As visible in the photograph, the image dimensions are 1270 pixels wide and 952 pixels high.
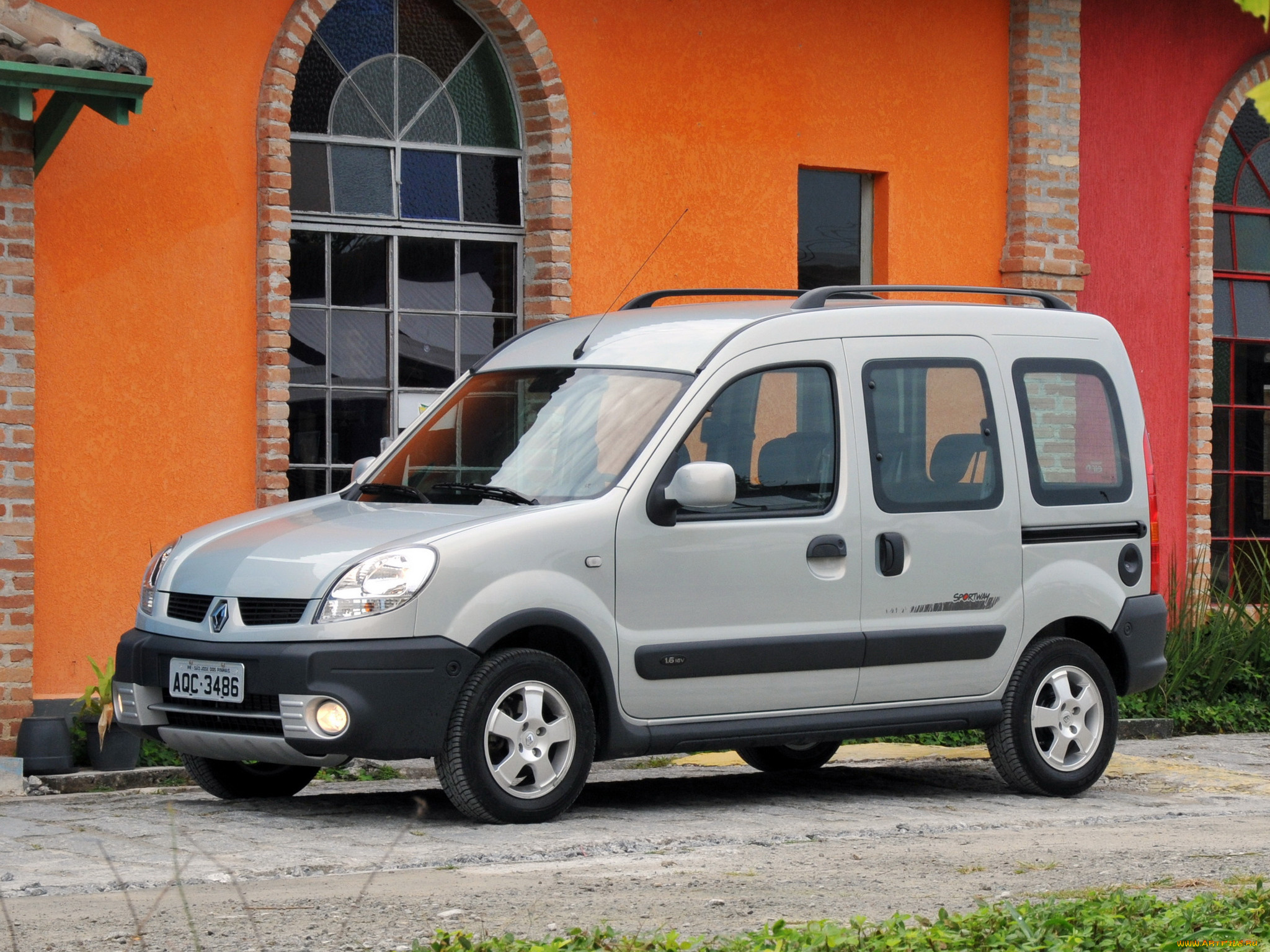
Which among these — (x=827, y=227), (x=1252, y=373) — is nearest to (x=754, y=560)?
(x=827, y=227)

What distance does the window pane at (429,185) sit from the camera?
12211mm

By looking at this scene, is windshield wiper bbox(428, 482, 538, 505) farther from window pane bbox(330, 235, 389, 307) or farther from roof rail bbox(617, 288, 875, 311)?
window pane bbox(330, 235, 389, 307)

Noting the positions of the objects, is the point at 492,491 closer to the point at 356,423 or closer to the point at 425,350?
the point at 356,423

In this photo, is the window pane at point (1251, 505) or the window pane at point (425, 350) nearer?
the window pane at point (425, 350)

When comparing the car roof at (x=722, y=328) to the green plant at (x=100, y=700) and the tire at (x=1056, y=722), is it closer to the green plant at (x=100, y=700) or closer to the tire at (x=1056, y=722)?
the tire at (x=1056, y=722)

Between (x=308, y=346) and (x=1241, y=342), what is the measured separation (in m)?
7.81

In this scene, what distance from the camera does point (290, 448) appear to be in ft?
38.7

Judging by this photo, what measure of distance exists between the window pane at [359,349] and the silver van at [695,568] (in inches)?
127

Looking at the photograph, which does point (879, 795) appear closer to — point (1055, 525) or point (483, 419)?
point (1055, 525)

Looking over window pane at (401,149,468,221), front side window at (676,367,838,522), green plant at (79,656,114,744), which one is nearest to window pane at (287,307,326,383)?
window pane at (401,149,468,221)

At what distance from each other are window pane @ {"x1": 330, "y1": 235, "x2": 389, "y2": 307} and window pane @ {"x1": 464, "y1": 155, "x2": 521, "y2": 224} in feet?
2.24

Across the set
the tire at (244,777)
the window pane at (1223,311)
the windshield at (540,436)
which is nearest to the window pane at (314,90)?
the windshield at (540,436)

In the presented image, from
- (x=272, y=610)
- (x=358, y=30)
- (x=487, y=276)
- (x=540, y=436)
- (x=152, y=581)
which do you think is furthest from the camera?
(x=487, y=276)

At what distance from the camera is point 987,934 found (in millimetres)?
5160
